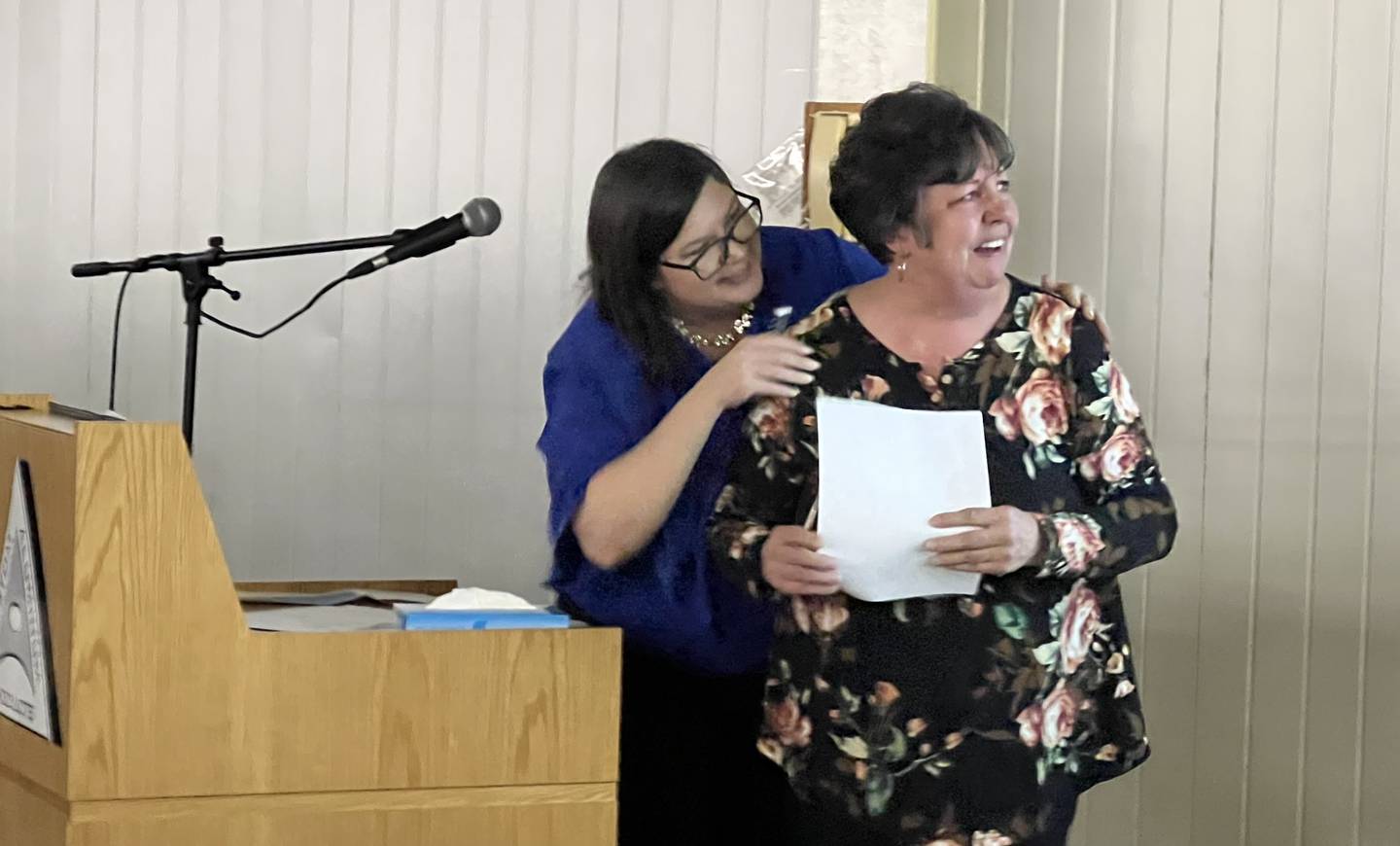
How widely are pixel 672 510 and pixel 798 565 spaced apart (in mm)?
398

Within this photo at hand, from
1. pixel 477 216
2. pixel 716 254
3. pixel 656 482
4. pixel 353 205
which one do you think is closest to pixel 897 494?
pixel 656 482

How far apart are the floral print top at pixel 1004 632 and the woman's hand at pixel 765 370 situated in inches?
0.8

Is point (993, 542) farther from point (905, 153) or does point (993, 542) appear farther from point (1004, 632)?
point (905, 153)

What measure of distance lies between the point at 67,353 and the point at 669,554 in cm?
160

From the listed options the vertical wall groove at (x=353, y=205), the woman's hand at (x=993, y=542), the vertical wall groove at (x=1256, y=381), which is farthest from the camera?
the vertical wall groove at (x=353, y=205)

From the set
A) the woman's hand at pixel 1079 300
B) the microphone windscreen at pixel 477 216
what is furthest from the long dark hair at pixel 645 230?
the woman's hand at pixel 1079 300

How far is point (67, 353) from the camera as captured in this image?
3109mm

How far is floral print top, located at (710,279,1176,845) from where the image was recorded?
5.54 feet

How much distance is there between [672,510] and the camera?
2.07 m

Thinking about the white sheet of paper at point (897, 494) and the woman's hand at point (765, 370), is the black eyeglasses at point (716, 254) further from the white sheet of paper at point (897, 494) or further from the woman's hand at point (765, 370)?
the white sheet of paper at point (897, 494)

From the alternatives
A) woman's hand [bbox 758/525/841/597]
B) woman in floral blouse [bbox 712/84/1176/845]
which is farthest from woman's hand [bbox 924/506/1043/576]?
woman's hand [bbox 758/525/841/597]

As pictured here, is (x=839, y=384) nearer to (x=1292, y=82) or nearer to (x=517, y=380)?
(x=1292, y=82)

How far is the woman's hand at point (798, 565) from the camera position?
168cm

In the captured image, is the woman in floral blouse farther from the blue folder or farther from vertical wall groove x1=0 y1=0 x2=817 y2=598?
vertical wall groove x1=0 y1=0 x2=817 y2=598
